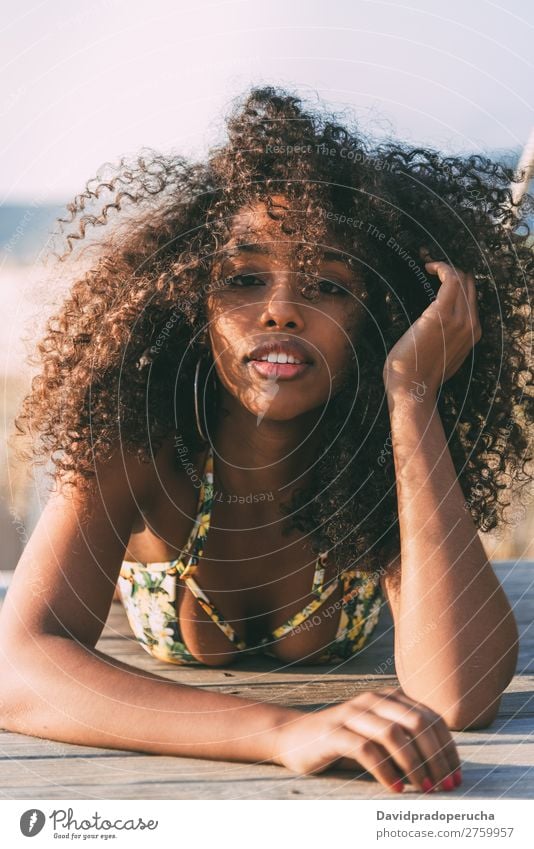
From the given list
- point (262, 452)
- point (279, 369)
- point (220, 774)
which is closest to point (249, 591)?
point (262, 452)

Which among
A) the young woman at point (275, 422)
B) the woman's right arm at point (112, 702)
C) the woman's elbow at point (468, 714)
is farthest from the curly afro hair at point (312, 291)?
the woman's elbow at point (468, 714)

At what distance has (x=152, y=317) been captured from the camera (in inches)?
59.0

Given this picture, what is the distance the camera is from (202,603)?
155cm

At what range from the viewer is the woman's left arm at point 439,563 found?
123 cm

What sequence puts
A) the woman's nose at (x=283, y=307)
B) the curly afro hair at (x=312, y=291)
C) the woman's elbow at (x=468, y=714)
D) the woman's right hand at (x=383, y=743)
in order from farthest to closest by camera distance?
the curly afro hair at (x=312, y=291) → the woman's nose at (x=283, y=307) → the woman's elbow at (x=468, y=714) → the woman's right hand at (x=383, y=743)

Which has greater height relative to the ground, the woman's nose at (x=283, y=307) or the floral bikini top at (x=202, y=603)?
the woman's nose at (x=283, y=307)

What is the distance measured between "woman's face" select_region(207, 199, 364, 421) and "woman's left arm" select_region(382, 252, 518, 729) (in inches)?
3.8

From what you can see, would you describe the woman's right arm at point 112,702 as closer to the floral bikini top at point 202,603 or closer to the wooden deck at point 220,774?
the wooden deck at point 220,774

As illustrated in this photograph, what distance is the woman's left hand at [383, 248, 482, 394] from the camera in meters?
1.36

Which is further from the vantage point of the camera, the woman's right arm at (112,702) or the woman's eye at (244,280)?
the woman's eye at (244,280)

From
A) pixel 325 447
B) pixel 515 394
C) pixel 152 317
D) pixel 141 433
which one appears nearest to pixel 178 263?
pixel 152 317

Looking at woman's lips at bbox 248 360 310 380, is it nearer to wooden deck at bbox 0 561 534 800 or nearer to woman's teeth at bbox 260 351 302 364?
woman's teeth at bbox 260 351 302 364

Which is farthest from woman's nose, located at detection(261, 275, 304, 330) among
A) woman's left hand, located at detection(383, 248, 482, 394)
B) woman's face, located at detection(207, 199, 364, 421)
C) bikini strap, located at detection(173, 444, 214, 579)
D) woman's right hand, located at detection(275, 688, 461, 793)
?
woman's right hand, located at detection(275, 688, 461, 793)

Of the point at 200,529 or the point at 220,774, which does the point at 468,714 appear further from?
the point at 200,529
